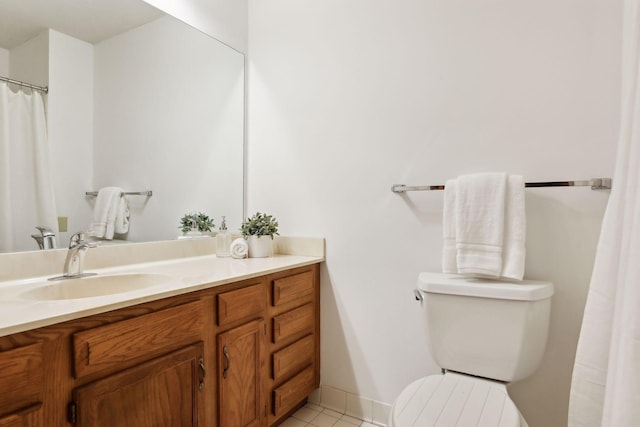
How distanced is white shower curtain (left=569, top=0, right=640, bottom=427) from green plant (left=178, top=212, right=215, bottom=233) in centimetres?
161

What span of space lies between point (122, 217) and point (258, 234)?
0.60 meters

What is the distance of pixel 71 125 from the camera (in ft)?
4.42

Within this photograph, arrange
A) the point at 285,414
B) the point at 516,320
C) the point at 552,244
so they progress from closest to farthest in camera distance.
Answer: the point at 516,320, the point at 552,244, the point at 285,414

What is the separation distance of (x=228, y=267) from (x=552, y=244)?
1.25 meters

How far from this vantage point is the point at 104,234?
1458mm

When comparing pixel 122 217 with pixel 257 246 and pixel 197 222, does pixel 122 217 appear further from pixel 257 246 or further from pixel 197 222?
pixel 257 246

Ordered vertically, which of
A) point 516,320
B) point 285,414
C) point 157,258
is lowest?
point 285,414

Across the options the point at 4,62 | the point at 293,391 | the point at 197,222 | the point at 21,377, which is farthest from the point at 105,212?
the point at 293,391

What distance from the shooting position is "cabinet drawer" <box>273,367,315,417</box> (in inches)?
59.3

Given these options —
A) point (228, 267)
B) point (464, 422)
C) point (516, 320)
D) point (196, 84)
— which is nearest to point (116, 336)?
point (228, 267)

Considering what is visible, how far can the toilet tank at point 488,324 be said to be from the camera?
118cm

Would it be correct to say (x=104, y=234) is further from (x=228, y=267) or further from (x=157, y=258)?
(x=228, y=267)

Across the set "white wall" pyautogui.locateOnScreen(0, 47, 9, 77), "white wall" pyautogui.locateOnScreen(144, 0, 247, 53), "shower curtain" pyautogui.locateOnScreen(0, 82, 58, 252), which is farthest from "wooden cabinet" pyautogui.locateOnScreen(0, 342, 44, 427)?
"white wall" pyautogui.locateOnScreen(144, 0, 247, 53)

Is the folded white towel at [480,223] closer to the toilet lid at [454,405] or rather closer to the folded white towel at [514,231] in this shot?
the folded white towel at [514,231]
